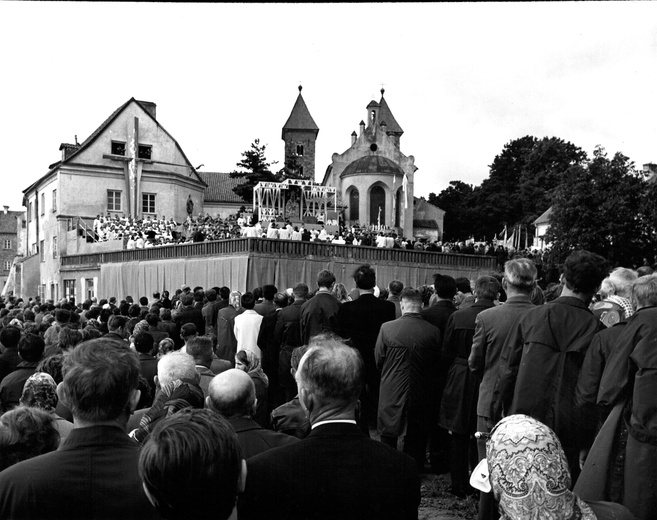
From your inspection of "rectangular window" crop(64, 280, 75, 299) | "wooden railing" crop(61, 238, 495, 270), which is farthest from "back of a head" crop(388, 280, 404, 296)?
"rectangular window" crop(64, 280, 75, 299)

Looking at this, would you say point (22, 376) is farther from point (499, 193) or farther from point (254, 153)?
point (499, 193)

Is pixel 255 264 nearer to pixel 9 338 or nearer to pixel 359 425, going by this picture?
pixel 9 338

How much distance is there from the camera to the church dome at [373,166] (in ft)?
214

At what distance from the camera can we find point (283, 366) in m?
9.68

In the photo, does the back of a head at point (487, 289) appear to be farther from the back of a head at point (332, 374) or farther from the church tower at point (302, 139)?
the church tower at point (302, 139)

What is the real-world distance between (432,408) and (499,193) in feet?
267

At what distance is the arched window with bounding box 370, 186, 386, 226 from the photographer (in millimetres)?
65194

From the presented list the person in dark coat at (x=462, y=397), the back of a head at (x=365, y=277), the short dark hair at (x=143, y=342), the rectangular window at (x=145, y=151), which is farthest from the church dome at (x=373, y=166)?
the person in dark coat at (x=462, y=397)

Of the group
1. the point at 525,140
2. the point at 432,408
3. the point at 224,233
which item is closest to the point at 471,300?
the point at 432,408

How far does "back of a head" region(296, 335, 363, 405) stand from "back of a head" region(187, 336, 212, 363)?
380 centimetres

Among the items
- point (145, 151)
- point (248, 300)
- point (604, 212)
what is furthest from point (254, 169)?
point (248, 300)

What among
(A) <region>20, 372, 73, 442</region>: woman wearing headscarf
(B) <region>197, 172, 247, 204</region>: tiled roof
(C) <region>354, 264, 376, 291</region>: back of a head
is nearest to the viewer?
(A) <region>20, 372, 73, 442</region>: woman wearing headscarf

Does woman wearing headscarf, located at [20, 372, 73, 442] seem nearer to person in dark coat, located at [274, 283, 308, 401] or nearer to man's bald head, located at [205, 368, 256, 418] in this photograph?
man's bald head, located at [205, 368, 256, 418]

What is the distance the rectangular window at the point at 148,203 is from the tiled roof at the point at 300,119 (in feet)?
116
